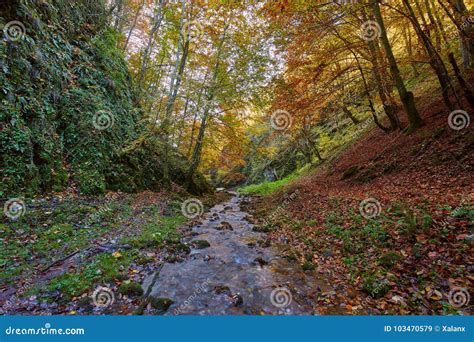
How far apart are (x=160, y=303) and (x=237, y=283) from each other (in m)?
1.50

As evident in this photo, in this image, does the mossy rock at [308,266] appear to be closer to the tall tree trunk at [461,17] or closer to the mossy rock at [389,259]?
the mossy rock at [389,259]

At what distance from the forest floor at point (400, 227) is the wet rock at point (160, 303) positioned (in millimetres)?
2514

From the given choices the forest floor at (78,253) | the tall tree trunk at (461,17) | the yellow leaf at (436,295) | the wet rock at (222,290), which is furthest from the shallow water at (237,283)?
the tall tree trunk at (461,17)

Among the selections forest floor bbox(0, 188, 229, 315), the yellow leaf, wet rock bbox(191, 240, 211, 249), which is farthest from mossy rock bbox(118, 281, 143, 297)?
the yellow leaf

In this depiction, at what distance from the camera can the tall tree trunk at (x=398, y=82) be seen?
9.02 meters

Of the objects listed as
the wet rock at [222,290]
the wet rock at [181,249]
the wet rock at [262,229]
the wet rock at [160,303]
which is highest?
the wet rock at [262,229]

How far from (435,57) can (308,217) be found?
21.8ft

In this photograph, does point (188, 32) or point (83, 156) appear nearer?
point (83, 156)

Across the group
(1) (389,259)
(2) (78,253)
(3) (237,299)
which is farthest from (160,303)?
(1) (389,259)

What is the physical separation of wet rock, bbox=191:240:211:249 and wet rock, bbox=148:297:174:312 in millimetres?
2725

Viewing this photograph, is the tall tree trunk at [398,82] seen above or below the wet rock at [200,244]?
above

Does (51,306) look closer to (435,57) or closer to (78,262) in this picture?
Answer: (78,262)

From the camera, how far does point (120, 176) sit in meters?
11.0

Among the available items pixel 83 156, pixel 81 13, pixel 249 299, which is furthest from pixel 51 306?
pixel 81 13
